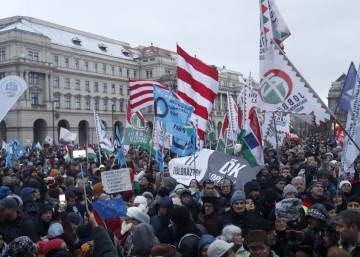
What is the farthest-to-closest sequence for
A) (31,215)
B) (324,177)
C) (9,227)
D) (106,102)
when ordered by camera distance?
(106,102)
(324,177)
(31,215)
(9,227)

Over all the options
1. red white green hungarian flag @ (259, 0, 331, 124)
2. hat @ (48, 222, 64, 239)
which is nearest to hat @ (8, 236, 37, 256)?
hat @ (48, 222, 64, 239)

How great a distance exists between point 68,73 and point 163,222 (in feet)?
197

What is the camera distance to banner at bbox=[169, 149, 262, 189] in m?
7.67

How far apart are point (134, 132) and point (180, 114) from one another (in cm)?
550

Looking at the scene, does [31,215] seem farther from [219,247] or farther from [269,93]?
[269,93]

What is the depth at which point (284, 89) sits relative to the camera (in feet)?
21.3

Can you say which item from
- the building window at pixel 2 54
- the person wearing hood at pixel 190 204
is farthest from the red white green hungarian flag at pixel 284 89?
the building window at pixel 2 54

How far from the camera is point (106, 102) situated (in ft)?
230

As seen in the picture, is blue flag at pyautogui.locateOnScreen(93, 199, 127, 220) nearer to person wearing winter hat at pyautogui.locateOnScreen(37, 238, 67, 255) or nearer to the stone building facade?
person wearing winter hat at pyautogui.locateOnScreen(37, 238, 67, 255)

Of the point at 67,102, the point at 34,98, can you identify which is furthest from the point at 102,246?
the point at 67,102

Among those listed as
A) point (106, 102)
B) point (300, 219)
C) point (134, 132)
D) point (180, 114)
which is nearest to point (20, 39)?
point (106, 102)

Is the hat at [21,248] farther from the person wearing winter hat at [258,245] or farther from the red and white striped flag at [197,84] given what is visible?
the red and white striped flag at [197,84]

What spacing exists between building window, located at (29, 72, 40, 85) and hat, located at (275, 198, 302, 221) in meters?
54.7

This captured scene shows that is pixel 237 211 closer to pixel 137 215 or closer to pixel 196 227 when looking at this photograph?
pixel 196 227
